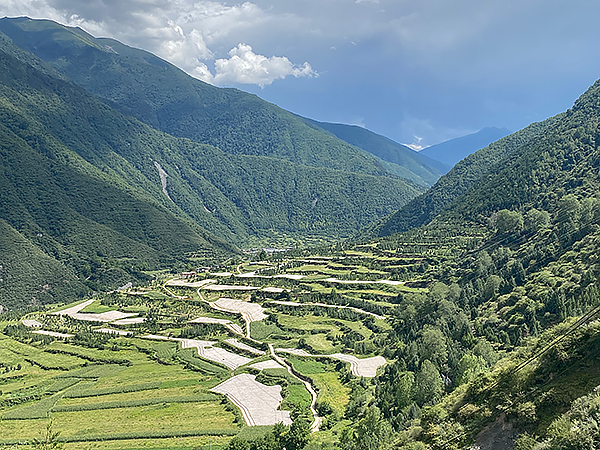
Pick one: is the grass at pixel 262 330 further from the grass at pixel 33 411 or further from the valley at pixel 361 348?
the grass at pixel 33 411

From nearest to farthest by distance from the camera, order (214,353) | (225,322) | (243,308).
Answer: (214,353)
(225,322)
(243,308)

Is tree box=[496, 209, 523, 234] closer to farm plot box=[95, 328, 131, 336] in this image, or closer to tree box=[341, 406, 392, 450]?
tree box=[341, 406, 392, 450]

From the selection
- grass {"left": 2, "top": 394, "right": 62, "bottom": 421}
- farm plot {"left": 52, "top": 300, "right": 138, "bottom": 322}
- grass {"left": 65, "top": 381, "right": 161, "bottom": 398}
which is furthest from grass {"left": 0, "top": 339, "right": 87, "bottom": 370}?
farm plot {"left": 52, "top": 300, "right": 138, "bottom": 322}

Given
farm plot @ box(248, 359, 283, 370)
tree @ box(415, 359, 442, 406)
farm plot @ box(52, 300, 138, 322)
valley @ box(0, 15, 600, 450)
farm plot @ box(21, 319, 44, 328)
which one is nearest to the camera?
valley @ box(0, 15, 600, 450)

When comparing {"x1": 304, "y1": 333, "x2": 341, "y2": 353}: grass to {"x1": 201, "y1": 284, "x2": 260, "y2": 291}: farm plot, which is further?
{"x1": 201, "y1": 284, "x2": 260, "y2": 291}: farm plot

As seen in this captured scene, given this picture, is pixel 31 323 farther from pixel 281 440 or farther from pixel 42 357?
pixel 281 440

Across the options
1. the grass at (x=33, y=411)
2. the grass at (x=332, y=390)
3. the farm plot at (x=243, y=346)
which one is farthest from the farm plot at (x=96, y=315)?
the grass at (x=332, y=390)

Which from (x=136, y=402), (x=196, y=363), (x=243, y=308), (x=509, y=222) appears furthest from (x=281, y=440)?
(x=509, y=222)
